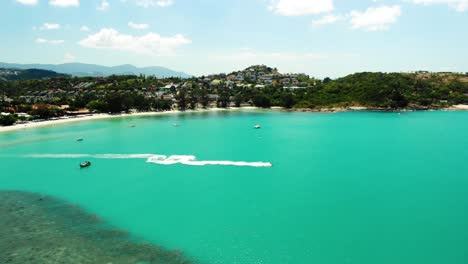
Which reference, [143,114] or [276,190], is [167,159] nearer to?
[276,190]

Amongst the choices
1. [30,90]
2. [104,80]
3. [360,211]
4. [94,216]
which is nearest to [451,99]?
[360,211]

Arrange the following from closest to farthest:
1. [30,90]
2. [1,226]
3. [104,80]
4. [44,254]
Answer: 1. [44,254]
2. [1,226]
3. [30,90]
4. [104,80]

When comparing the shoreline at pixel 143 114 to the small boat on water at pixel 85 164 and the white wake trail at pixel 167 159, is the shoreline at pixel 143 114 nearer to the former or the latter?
the white wake trail at pixel 167 159

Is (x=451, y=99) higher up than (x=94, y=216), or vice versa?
(x=451, y=99)

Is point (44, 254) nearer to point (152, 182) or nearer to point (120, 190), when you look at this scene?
point (120, 190)

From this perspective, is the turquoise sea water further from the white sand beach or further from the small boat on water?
the white sand beach

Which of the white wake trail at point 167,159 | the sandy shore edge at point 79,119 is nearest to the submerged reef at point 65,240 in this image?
the white wake trail at point 167,159

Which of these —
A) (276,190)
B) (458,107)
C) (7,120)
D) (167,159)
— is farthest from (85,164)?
(458,107)

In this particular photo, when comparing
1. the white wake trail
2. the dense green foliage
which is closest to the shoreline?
the dense green foliage
